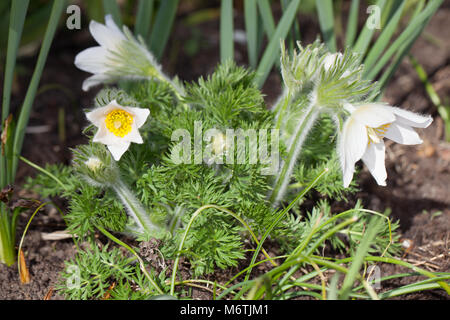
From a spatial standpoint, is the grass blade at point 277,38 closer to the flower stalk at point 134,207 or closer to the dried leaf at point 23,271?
the flower stalk at point 134,207

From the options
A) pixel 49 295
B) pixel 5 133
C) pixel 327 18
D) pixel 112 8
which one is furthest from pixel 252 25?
pixel 49 295

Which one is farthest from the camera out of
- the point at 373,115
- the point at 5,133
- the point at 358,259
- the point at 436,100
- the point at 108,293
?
the point at 436,100

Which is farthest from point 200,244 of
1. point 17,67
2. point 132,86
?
point 17,67

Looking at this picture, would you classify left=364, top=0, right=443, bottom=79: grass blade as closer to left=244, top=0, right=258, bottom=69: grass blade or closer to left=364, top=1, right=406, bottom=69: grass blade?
left=364, top=1, right=406, bottom=69: grass blade

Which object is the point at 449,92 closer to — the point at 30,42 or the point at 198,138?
the point at 198,138

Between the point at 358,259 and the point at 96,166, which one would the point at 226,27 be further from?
the point at 358,259

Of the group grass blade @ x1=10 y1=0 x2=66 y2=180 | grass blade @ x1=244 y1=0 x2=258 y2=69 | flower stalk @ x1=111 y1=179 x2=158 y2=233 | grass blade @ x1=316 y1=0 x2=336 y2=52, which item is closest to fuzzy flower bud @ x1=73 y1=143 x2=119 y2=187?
flower stalk @ x1=111 y1=179 x2=158 y2=233
